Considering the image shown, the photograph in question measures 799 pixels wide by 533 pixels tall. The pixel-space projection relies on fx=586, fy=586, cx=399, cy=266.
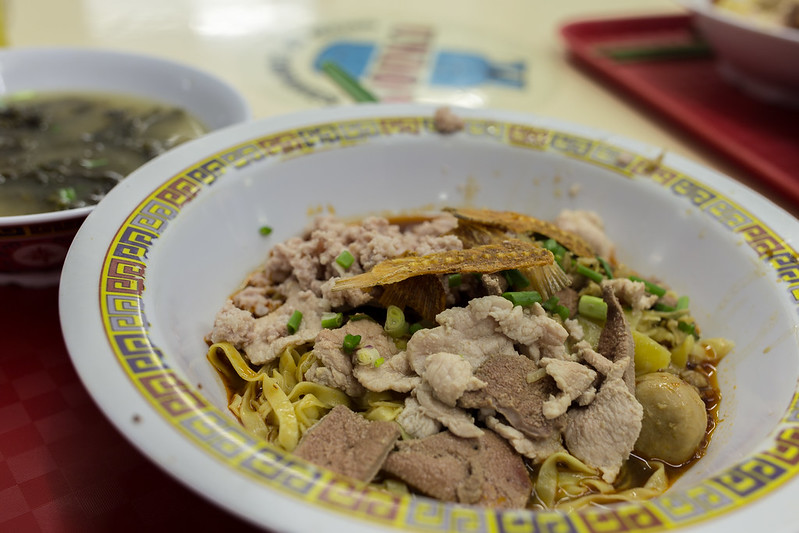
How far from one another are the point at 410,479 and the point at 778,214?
1644 millimetres

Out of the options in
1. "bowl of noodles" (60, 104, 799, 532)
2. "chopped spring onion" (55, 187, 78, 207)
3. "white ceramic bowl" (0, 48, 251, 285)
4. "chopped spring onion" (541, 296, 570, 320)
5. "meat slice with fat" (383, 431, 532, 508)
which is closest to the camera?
"bowl of noodles" (60, 104, 799, 532)

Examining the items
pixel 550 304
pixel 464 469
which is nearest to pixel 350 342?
pixel 464 469

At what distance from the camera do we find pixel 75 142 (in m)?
2.84

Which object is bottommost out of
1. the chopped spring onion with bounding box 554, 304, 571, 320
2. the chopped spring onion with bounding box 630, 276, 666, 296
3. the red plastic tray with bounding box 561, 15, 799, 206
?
the chopped spring onion with bounding box 554, 304, 571, 320

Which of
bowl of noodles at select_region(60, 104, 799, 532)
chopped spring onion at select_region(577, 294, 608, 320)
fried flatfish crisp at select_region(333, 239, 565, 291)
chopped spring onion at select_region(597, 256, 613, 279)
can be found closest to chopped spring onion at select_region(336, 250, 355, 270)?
bowl of noodles at select_region(60, 104, 799, 532)

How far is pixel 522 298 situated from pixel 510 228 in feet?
1.27

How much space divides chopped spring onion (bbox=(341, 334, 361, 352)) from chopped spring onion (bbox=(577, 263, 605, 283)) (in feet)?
2.80

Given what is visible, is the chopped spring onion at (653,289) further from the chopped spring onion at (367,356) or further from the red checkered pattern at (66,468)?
the red checkered pattern at (66,468)

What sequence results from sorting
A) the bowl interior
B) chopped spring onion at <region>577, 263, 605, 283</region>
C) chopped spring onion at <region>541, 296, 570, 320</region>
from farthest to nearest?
the bowl interior, chopped spring onion at <region>577, 263, 605, 283</region>, chopped spring onion at <region>541, 296, 570, 320</region>

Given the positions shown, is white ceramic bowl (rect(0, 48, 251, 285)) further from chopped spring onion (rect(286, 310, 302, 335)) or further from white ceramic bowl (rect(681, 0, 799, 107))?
white ceramic bowl (rect(681, 0, 799, 107))

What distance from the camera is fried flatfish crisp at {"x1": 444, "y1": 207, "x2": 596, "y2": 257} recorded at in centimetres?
209

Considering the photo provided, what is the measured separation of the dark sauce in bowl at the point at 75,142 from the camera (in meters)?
2.41

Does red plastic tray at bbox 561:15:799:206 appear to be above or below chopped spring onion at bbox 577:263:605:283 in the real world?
above

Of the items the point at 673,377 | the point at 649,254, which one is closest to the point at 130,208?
the point at 673,377
